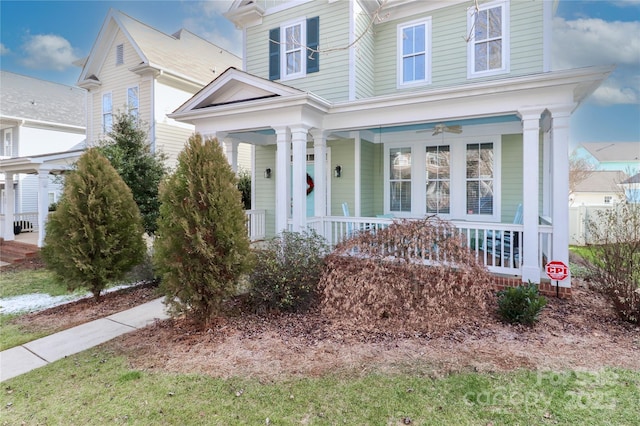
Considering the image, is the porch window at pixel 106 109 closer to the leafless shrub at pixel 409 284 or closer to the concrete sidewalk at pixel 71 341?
the concrete sidewalk at pixel 71 341

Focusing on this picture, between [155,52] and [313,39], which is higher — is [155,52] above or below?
above

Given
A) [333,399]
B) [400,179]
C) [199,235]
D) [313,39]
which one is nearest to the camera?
[333,399]

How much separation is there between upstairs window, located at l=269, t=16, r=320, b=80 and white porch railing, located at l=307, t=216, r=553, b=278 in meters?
4.26

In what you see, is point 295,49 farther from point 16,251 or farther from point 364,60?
point 16,251

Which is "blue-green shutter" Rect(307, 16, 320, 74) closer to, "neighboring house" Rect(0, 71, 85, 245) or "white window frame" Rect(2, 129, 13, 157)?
"neighboring house" Rect(0, 71, 85, 245)

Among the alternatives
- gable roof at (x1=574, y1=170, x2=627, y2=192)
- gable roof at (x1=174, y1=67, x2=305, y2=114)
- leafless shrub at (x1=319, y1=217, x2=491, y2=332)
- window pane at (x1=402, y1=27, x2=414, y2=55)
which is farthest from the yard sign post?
gable roof at (x1=574, y1=170, x2=627, y2=192)

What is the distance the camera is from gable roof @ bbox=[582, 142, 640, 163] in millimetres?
33969

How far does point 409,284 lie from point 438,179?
5.00 m

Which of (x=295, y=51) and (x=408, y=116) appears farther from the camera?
(x=295, y=51)

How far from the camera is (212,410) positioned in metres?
3.13

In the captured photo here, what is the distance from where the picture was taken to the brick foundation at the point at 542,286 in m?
5.89

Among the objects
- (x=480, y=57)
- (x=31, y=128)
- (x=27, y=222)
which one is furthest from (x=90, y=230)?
(x=31, y=128)

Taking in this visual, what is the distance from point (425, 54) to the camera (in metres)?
9.00

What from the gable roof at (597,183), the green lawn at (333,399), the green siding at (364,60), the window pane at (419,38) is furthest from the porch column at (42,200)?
the gable roof at (597,183)
